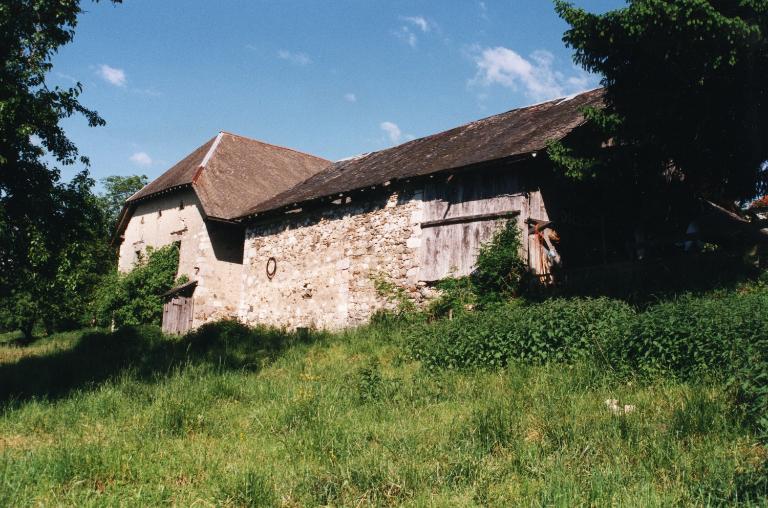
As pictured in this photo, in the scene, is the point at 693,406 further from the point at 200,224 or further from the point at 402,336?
the point at 200,224

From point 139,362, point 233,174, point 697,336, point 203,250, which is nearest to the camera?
point 697,336

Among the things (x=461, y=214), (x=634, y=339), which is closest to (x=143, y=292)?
(x=461, y=214)

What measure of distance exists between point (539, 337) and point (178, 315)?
14595 mm

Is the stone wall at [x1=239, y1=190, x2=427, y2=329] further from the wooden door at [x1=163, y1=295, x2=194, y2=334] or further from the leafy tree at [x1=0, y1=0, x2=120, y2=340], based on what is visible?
the leafy tree at [x1=0, y1=0, x2=120, y2=340]

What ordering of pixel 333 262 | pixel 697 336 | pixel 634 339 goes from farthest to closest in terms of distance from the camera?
1. pixel 333 262
2. pixel 634 339
3. pixel 697 336

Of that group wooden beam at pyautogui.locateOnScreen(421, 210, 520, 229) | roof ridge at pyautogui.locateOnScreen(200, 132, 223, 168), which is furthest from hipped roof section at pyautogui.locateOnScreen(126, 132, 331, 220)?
wooden beam at pyautogui.locateOnScreen(421, 210, 520, 229)

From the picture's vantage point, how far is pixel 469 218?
12.9m

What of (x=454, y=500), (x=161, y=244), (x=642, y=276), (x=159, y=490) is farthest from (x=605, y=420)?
(x=161, y=244)

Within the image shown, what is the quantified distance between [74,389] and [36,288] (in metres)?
2.27

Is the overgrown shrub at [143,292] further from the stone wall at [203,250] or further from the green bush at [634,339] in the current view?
the green bush at [634,339]

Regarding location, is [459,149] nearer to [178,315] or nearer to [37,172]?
[37,172]

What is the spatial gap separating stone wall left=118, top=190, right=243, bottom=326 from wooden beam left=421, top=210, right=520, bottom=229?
8891 mm

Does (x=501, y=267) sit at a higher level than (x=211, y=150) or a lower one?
lower

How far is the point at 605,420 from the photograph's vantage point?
477 cm
